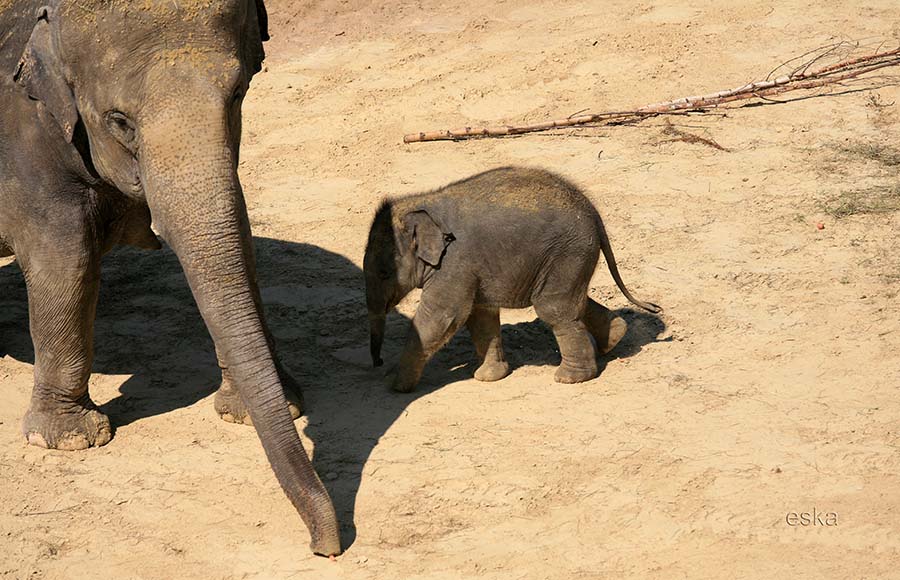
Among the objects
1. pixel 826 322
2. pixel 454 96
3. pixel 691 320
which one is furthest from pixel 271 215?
pixel 826 322

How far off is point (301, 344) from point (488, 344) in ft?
3.87

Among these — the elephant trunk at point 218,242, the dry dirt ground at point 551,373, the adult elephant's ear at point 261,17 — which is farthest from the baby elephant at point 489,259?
A: the elephant trunk at point 218,242

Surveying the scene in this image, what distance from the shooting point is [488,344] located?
6277 millimetres

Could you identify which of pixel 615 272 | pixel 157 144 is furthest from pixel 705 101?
Result: pixel 157 144

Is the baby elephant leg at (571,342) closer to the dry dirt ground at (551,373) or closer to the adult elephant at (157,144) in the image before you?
the dry dirt ground at (551,373)

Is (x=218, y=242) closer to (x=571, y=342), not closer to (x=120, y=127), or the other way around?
(x=120, y=127)

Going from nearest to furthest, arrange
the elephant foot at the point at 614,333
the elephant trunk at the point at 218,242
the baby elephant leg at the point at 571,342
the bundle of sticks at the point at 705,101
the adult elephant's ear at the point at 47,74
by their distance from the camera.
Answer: the elephant trunk at the point at 218,242 → the adult elephant's ear at the point at 47,74 → the baby elephant leg at the point at 571,342 → the elephant foot at the point at 614,333 → the bundle of sticks at the point at 705,101

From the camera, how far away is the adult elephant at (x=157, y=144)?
4340 millimetres

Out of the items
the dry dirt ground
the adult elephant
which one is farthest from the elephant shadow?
the adult elephant

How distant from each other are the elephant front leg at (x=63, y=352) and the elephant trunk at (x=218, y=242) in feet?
3.92

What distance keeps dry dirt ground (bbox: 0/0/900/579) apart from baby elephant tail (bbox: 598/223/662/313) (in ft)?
0.38

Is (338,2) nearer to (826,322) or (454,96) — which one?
(454,96)

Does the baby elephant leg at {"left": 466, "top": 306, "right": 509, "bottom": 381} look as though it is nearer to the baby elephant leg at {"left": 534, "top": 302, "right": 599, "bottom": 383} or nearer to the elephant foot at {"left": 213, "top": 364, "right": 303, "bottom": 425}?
the baby elephant leg at {"left": 534, "top": 302, "right": 599, "bottom": 383}

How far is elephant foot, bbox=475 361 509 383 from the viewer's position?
6266 mm
